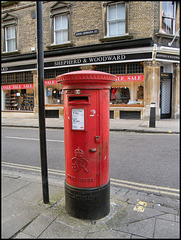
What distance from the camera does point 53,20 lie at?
1565 centimetres

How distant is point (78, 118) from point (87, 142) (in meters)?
0.34

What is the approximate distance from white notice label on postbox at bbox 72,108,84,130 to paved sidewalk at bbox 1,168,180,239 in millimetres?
1197

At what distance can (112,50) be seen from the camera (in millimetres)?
13562

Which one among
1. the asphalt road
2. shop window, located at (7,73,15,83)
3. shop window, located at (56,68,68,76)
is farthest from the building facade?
the asphalt road

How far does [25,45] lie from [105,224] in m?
17.1

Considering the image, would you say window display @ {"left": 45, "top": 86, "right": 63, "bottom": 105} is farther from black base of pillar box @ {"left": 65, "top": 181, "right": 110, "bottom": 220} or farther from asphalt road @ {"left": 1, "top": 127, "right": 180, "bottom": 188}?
black base of pillar box @ {"left": 65, "top": 181, "right": 110, "bottom": 220}

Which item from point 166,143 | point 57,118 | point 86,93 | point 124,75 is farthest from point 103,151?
point 57,118

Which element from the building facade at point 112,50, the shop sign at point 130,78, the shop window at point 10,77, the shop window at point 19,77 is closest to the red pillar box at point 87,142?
the building facade at point 112,50

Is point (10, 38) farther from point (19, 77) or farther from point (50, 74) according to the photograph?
point (50, 74)

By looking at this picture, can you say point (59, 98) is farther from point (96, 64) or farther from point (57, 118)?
point (96, 64)

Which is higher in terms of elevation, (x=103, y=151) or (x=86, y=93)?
(x=86, y=93)

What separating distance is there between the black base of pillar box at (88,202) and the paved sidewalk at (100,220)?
0.26 feet

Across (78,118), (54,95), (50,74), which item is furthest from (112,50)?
(78,118)

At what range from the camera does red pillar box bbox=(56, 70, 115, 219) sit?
2.67 meters
